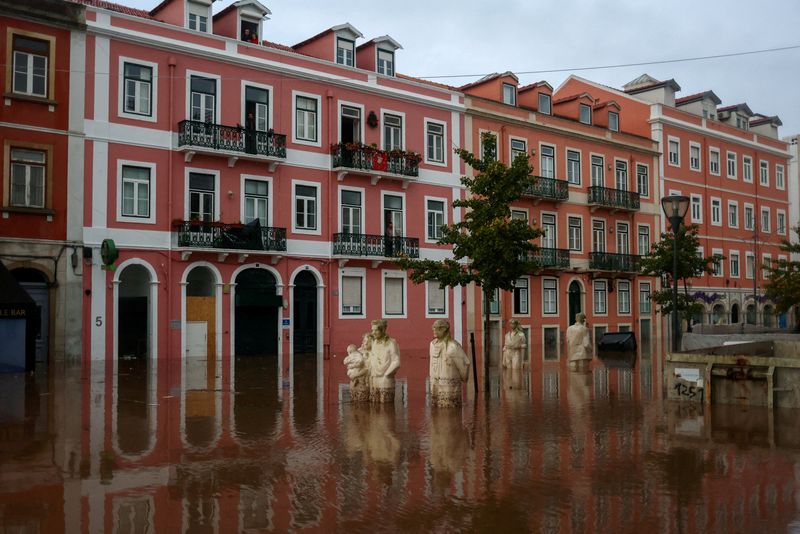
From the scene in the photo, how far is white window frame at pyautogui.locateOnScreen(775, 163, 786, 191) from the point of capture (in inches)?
2112

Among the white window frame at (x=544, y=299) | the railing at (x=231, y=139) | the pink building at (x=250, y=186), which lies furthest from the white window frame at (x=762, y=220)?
the railing at (x=231, y=139)

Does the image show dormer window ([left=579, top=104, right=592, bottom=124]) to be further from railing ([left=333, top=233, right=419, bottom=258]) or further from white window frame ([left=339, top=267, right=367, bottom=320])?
white window frame ([left=339, top=267, right=367, bottom=320])

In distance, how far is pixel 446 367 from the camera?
1390cm

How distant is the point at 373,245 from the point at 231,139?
7161 mm

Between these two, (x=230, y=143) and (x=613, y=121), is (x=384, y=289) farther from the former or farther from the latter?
(x=613, y=121)

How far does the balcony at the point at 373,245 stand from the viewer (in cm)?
3122

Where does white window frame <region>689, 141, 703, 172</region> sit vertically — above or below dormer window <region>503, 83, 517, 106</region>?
below

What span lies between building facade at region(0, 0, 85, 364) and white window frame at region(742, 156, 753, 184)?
40.6 metres

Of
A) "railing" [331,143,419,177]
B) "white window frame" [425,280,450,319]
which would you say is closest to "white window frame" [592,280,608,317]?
"white window frame" [425,280,450,319]

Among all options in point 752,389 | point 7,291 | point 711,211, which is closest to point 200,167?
point 7,291

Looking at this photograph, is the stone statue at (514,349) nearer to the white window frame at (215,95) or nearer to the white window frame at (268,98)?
the white window frame at (268,98)

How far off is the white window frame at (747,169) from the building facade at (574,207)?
9513mm

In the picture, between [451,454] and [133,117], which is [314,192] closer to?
[133,117]

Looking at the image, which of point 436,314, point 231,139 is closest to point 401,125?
point 436,314
